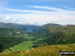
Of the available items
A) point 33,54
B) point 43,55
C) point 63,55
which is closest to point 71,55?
point 63,55

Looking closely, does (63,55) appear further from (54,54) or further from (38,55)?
(38,55)

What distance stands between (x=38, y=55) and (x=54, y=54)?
14.5ft

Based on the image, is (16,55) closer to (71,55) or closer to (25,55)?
(25,55)

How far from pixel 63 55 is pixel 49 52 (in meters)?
5.45

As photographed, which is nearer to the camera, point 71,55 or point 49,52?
point 71,55

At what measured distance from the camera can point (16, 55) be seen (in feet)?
124

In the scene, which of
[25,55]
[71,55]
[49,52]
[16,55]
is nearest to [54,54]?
[49,52]

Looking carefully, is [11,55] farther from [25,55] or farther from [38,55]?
[38,55]

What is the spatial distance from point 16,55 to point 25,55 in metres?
2.62

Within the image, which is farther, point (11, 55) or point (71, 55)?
point (11, 55)

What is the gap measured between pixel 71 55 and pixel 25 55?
40.0 feet

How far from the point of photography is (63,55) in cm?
3450

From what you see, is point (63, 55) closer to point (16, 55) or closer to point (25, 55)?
point (25, 55)

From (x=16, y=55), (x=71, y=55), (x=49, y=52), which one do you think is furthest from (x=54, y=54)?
(x=16, y=55)
